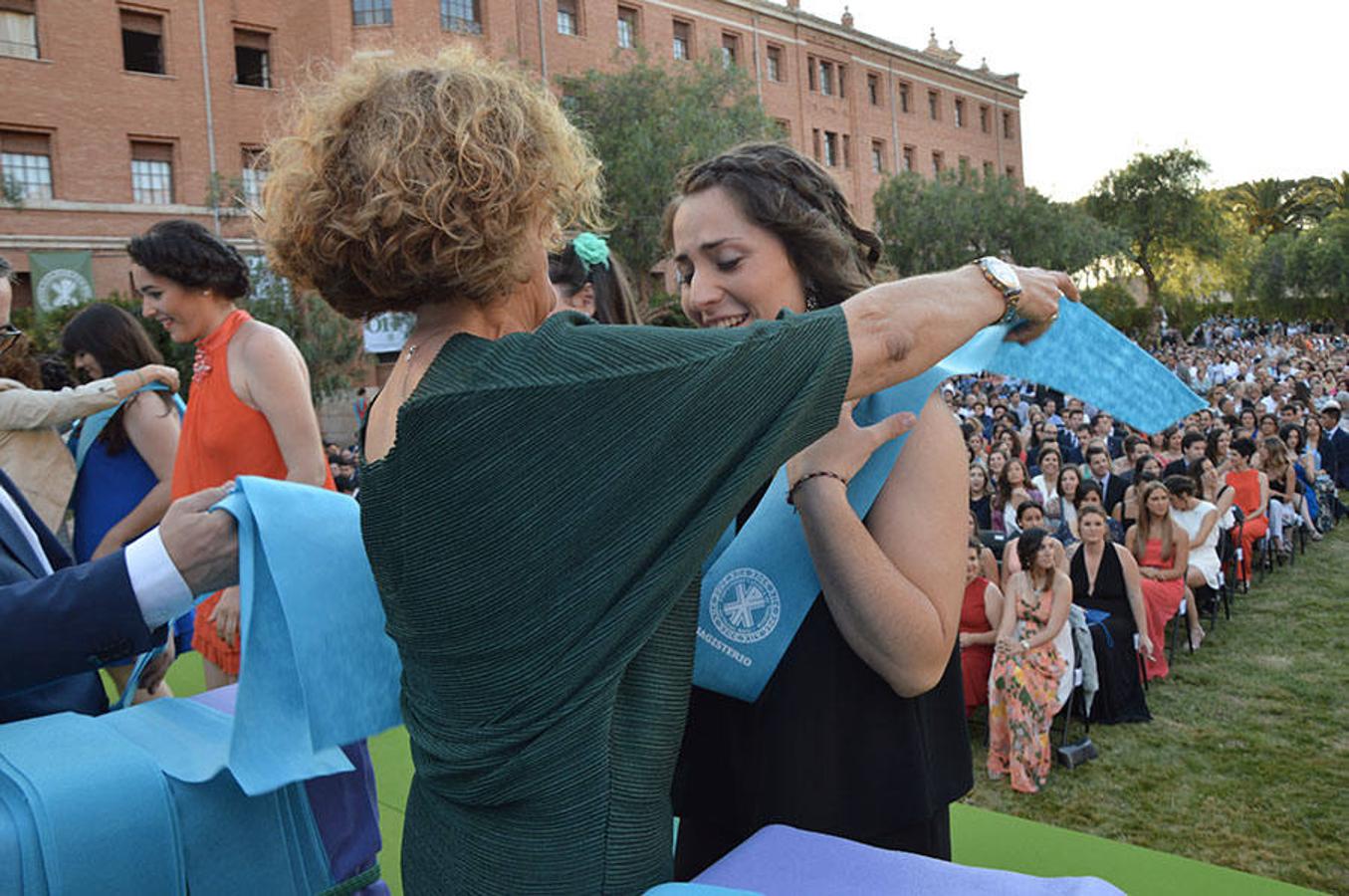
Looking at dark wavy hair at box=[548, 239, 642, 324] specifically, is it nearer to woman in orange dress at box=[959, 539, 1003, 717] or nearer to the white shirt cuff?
the white shirt cuff

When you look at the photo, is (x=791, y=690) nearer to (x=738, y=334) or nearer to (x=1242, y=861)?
(x=738, y=334)

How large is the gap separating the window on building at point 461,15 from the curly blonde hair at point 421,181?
88.9 feet

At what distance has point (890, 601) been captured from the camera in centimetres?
129

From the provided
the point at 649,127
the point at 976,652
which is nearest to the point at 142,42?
the point at 649,127

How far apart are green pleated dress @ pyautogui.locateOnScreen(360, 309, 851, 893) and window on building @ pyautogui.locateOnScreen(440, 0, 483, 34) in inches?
1080

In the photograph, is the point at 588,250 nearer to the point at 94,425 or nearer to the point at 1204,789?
the point at 94,425

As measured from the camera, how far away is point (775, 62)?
36750 millimetres

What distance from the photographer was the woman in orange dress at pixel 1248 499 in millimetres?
9016

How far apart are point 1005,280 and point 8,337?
154 inches

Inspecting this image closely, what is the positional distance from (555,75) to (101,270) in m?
12.5

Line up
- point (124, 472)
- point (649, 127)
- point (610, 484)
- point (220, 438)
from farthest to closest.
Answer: point (649, 127), point (124, 472), point (220, 438), point (610, 484)

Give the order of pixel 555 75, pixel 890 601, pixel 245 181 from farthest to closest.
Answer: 1. pixel 555 75
2. pixel 245 181
3. pixel 890 601

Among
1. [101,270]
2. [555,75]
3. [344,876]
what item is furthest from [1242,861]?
[555,75]

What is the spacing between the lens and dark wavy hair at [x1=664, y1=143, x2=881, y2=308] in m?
1.71
